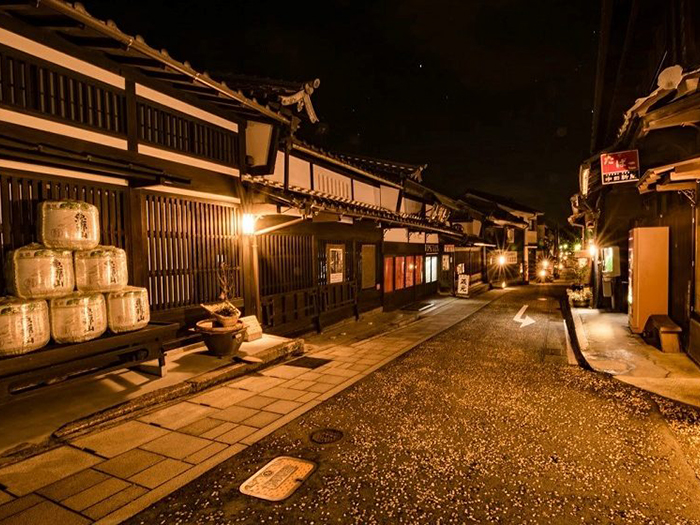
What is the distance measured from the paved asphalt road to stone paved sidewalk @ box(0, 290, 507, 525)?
1.30 ft

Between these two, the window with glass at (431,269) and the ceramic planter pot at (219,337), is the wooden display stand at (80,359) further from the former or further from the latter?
the window with glass at (431,269)

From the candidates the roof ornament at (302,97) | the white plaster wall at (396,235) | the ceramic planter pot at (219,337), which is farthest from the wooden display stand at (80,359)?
the white plaster wall at (396,235)

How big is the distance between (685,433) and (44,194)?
12003 millimetres

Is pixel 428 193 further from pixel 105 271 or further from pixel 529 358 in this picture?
pixel 105 271

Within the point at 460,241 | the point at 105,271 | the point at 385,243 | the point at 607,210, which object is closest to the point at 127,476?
the point at 105,271

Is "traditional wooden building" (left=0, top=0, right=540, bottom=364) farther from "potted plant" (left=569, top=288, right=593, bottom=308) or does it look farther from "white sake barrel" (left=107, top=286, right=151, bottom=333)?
"potted plant" (left=569, top=288, right=593, bottom=308)

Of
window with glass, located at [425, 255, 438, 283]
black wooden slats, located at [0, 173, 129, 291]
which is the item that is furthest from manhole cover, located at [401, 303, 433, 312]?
black wooden slats, located at [0, 173, 129, 291]

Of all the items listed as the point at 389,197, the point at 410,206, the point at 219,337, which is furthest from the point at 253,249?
the point at 410,206

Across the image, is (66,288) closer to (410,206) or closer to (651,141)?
(651,141)

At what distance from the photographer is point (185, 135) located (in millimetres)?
10203

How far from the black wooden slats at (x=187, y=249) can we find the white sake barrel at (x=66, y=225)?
6.53 ft

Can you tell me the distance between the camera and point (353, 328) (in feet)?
54.4

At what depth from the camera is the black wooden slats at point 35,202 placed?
6711 mm

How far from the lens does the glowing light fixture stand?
464 inches
